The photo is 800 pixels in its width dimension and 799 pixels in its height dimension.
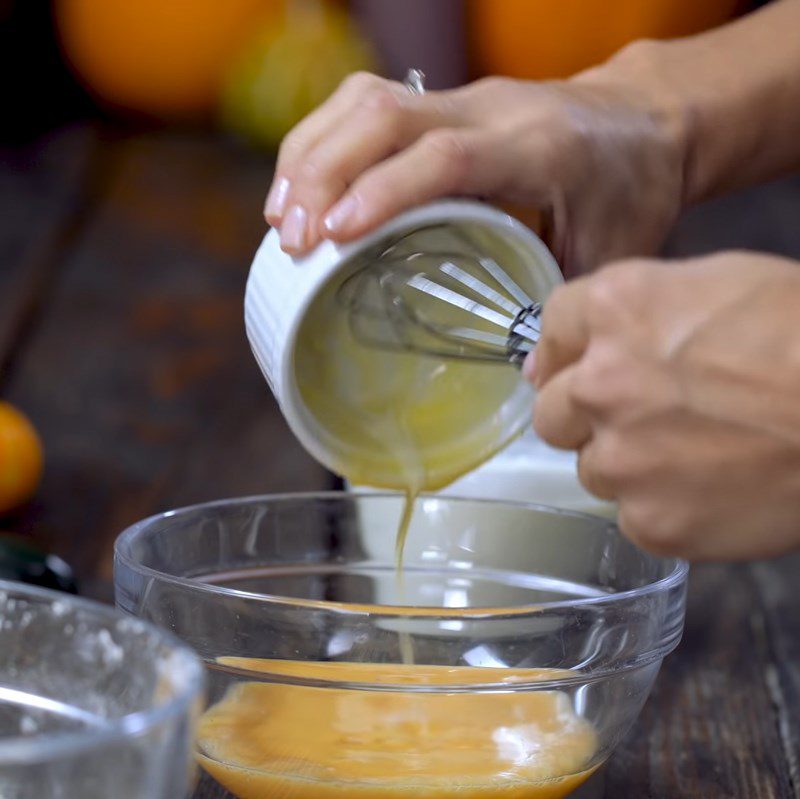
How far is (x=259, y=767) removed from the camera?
1.86 ft

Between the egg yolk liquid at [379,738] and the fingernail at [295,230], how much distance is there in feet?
0.57

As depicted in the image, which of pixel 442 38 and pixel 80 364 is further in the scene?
pixel 442 38

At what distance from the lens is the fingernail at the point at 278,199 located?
66 centimetres

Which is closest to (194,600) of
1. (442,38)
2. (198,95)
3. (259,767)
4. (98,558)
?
(259,767)

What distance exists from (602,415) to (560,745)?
14 centimetres

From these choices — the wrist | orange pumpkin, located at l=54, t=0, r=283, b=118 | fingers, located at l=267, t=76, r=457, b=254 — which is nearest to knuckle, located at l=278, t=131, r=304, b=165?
fingers, located at l=267, t=76, r=457, b=254

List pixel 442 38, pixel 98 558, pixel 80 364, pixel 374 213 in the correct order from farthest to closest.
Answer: pixel 442 38 < pixel 80 364 < pixel 98 558 < pixel 374 213

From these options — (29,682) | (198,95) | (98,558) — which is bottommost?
(198,95)

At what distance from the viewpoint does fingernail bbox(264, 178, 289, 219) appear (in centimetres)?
66

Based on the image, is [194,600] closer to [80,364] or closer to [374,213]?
[374,213]

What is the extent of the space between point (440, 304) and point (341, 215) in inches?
3.8

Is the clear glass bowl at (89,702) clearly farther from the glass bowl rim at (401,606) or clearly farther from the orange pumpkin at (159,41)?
the orange pumpkin at (159,41)

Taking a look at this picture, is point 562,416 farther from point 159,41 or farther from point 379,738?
point 159,41

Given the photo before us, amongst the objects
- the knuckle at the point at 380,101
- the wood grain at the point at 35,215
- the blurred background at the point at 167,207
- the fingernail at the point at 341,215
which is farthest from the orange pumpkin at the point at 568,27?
the fingernail at the point at 341,215
